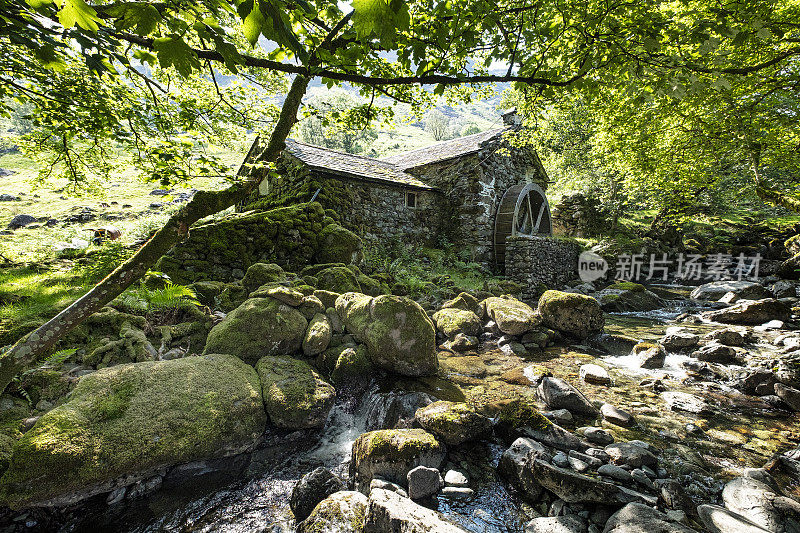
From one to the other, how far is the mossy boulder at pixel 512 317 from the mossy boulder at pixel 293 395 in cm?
444

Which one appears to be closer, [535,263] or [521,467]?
[521,467]

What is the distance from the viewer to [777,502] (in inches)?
82.7

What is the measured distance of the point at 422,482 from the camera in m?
2.49

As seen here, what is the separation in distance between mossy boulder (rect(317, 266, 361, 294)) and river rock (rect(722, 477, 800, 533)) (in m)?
5.45

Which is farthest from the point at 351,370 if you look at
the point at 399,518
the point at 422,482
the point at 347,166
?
the point at 347,166

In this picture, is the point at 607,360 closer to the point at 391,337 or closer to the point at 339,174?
the point at 391,337

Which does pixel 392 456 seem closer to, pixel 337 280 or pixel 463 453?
pixel 463 453

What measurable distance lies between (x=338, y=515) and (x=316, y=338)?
2430 mm

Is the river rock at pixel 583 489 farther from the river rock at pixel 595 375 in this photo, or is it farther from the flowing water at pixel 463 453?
the river rock at pixel 595 375

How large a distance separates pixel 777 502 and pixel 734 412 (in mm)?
2222

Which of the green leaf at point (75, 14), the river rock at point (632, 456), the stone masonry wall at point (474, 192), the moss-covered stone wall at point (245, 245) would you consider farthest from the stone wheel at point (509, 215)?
the green leaf at point (75, 14)

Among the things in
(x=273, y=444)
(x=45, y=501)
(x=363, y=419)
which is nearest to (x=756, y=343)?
(x=363, y=419)

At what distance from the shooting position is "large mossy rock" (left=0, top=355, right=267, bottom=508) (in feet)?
6.80

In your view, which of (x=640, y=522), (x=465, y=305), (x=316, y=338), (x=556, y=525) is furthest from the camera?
(x=465, y=305)
